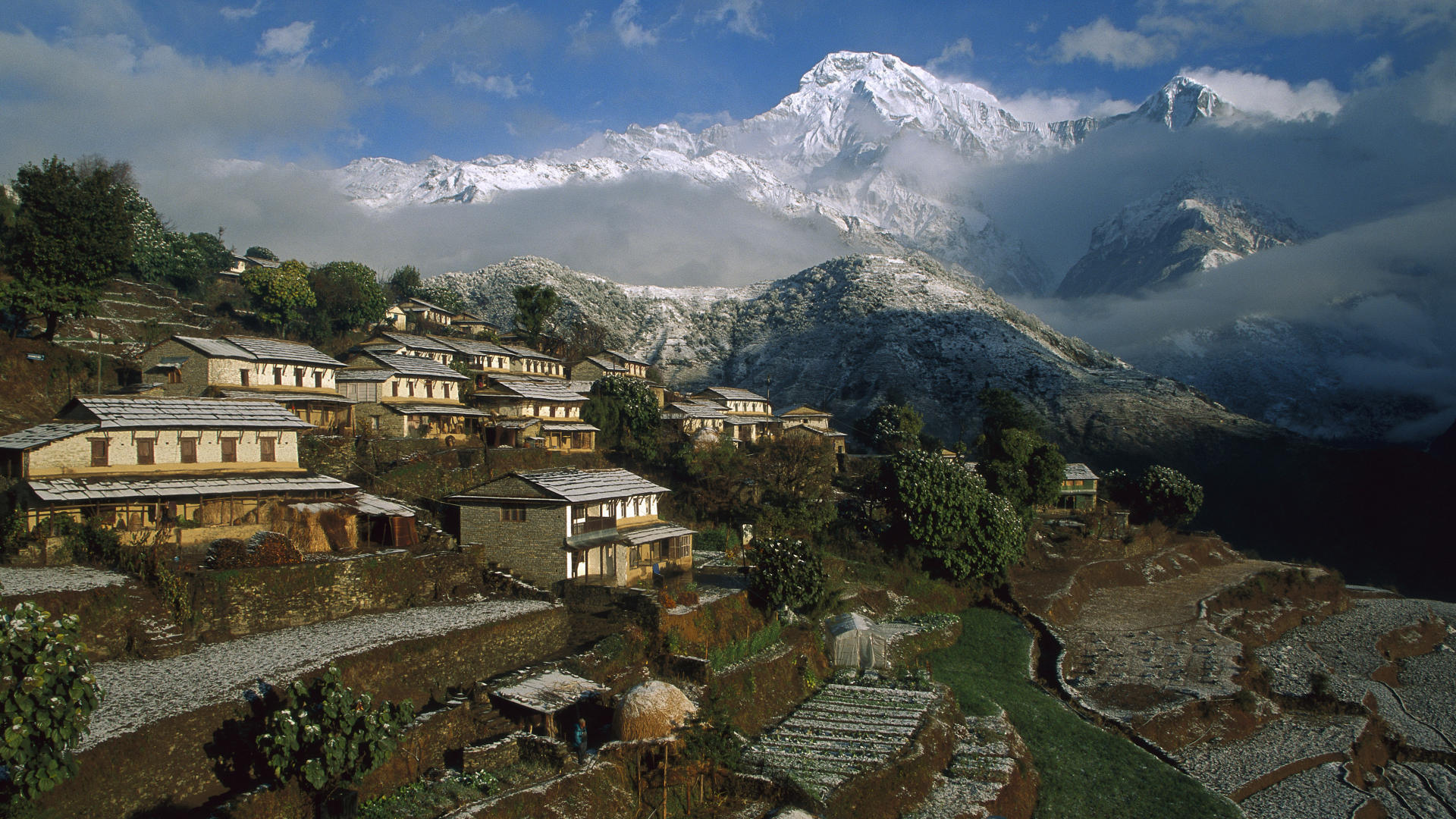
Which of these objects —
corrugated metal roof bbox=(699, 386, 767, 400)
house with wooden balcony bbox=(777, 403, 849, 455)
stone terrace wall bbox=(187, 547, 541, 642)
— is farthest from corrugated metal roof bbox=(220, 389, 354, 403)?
corrugated metal roof bbox=(699, 386, 767, 400)

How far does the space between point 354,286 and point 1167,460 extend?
87.8 meters

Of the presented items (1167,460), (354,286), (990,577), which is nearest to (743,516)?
(990,577)

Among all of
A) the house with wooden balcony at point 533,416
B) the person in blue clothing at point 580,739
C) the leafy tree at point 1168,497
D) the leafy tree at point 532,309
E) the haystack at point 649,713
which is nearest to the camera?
the person in blue clothing at point 580,739

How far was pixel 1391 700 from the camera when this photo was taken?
3659 cm

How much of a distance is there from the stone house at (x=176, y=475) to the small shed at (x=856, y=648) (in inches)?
696

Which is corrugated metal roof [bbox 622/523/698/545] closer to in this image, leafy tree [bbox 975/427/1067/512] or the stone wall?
the stone wall

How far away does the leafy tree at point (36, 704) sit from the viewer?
11695 millimetres

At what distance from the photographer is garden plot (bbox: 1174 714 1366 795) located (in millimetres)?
27219

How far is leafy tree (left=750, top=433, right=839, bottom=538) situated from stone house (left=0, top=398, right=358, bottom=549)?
21698 millimetres

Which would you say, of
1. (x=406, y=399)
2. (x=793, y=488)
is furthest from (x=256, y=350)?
(x=793, y=488)

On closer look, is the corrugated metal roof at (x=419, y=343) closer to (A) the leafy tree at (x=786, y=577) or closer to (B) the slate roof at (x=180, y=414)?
(B) the slate roof at (x=180, y=414)

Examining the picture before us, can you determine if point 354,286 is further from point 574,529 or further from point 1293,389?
point 1293,389

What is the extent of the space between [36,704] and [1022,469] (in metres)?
57.9

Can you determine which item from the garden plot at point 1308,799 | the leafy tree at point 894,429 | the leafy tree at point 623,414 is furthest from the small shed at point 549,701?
the leafy tree at point 894,429
